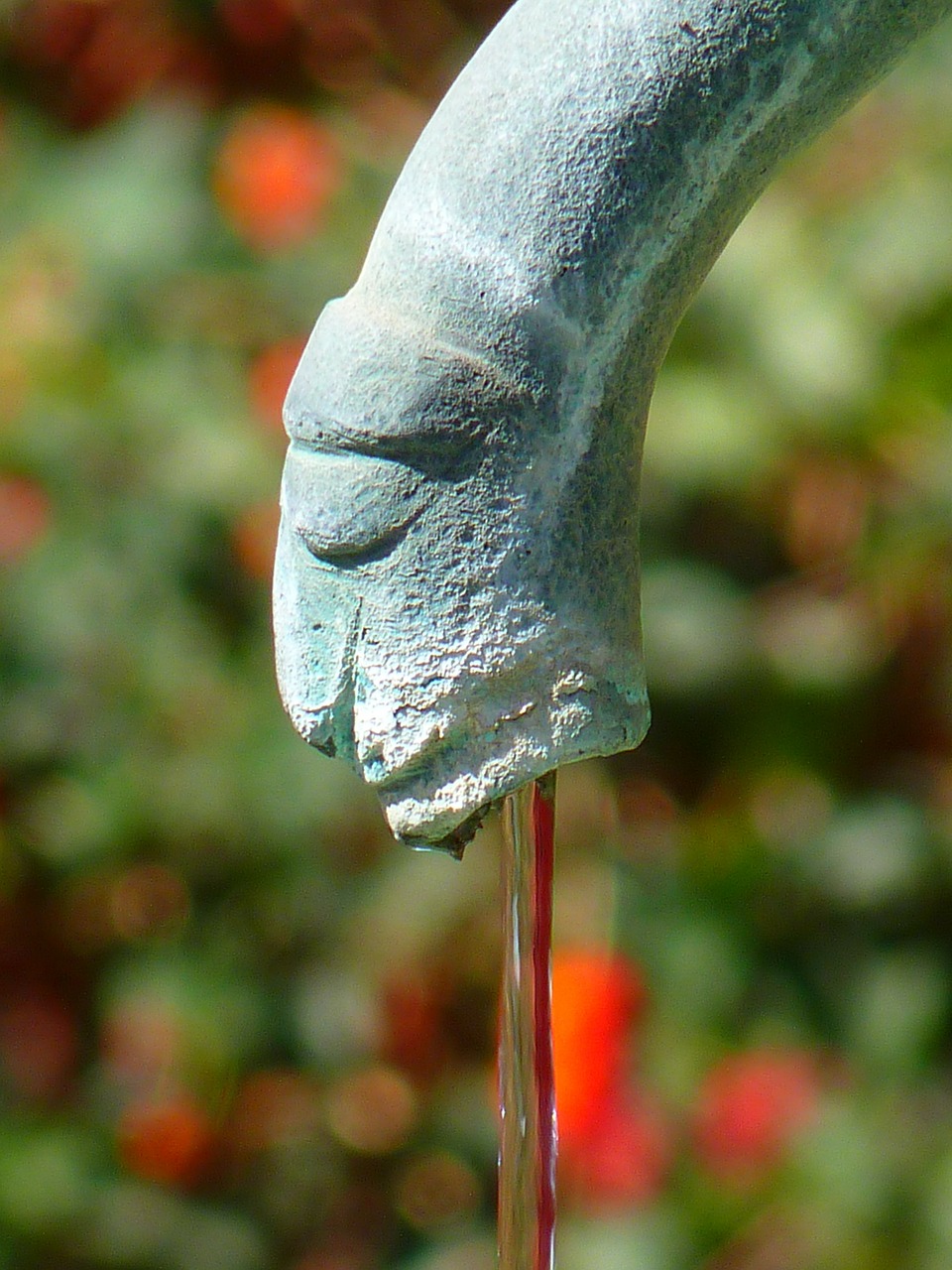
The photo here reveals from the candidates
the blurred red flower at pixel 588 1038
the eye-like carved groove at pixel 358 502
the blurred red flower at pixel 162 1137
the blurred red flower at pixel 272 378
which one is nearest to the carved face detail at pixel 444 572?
the eye-like carved groove at pixel 358 502

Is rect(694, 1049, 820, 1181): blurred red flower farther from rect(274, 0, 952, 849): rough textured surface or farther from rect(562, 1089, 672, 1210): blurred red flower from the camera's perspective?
rect(274, 0, 952, 849): rough textured surface

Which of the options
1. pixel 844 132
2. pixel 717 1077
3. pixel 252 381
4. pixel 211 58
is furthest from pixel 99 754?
pixel 844 132

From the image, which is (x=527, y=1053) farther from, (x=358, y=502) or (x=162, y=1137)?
(x=162, y=1137)

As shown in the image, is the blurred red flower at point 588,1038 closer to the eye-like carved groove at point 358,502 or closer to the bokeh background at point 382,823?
the bokeh background at point 382,823

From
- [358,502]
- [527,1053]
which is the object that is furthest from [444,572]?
[527,1053]

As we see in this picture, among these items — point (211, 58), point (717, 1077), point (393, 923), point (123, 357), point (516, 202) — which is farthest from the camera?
point (211, 58)

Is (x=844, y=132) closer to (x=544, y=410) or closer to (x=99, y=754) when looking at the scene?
(x=99, y=754)

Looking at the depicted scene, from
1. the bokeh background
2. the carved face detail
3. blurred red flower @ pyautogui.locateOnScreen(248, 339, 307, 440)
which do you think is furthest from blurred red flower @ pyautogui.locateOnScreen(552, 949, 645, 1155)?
the carved face detail
